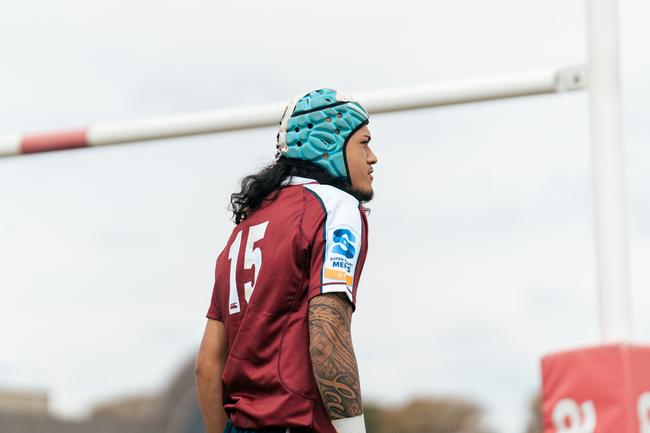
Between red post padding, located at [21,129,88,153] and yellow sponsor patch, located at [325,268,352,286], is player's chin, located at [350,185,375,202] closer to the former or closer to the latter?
yellow sponsor patch, located at [325,268,352,286]

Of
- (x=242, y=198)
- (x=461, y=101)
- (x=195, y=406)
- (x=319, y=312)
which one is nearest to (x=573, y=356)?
(x=319, y=312)

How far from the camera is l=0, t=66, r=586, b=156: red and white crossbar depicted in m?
4.75

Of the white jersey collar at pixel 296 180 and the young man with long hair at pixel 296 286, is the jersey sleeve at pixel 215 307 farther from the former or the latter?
the white jersey collar at pixel 296 180

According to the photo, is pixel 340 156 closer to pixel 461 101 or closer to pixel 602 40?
pixel 602 40

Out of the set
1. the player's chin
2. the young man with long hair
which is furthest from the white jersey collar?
the player's chin

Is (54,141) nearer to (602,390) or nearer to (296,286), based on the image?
(296,286)

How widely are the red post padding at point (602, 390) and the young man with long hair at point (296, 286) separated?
72 centimetres

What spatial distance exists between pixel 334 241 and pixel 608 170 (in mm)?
861

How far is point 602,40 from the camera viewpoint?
3.56 meters

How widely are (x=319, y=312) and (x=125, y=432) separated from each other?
32.5m

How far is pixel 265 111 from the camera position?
5746 mm

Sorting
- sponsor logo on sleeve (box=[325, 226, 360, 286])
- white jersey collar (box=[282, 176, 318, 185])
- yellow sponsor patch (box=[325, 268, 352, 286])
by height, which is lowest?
yellow sponsor patch (box=[325, 268, 352, 286])

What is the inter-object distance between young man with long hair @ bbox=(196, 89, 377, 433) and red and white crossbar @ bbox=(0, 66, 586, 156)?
2.76 feet

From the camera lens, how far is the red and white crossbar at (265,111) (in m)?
4.75
